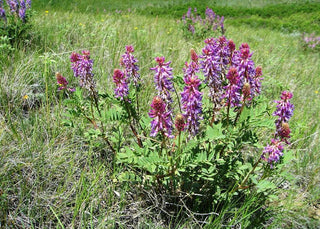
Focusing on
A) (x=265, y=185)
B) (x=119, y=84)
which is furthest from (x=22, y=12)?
(x=265, y=185)

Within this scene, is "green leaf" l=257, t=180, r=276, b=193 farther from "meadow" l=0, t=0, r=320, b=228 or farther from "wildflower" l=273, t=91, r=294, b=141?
"wildflower" l=273, t=91, r=294, b=141

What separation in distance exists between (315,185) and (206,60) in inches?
62.5

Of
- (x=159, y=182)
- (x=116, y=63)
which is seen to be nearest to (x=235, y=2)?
(x=116, y=63)

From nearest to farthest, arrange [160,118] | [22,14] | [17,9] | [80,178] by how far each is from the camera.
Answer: [160,118]
[80,178]
[22,14]
[17,9]

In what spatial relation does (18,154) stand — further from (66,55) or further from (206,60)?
(66,55)

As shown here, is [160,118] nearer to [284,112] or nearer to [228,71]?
[228,71]

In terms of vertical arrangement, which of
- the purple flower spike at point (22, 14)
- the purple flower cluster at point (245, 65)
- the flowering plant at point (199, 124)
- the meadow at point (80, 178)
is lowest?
the meadow at point (80, 178)

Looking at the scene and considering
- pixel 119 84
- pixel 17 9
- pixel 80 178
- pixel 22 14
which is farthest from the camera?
pixel 17 9

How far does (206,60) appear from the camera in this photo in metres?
1.80

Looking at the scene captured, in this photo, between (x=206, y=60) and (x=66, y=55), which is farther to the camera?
(x=66, y=55)

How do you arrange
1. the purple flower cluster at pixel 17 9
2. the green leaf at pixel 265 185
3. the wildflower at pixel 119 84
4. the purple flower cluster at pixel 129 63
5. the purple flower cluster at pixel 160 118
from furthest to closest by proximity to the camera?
1. the purple flower cluster at pixel 17 9
2. the purple flower cluster at pixel 129 63
3. the wildflower at pixel 119 84
4. the green leaf at pixel 265 185
5. the purple flower cluster at pixel 160 118

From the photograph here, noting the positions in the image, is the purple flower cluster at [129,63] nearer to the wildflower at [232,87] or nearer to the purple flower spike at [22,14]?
the wildflower at [232,87]

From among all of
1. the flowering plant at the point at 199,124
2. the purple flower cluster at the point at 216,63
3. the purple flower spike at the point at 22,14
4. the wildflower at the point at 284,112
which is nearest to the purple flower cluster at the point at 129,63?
the flowering plant at the point at 199,124

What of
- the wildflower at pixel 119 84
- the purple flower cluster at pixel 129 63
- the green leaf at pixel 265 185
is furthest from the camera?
the purple flower cluster at pixel 129 63
